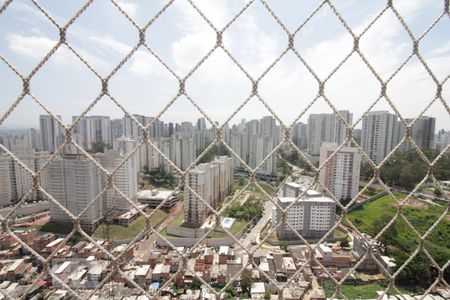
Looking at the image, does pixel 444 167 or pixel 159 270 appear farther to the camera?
pixel 444 167

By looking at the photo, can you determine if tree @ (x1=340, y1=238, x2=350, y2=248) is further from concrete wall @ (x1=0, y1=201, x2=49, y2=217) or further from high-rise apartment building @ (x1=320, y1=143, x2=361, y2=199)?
concrete wall @ (x1=0, y1=201, x2=49, y2=217)

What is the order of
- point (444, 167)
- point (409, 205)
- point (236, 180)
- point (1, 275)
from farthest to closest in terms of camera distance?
1. point (236, 180)
2. point (444, 167)
3. point (409, 205)
4. point (1, 275)

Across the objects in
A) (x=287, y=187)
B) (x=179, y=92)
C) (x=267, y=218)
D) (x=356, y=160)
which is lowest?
(x=267, y=218)

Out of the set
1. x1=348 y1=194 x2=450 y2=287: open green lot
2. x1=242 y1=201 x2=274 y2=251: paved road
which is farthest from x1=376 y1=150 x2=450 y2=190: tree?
x1=242 y1=201 x2=274 y2=251: paved road

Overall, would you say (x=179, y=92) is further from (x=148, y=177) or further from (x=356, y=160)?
(x=148, y=177)

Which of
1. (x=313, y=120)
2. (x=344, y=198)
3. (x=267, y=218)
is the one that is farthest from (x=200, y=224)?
(x=313, y=120)

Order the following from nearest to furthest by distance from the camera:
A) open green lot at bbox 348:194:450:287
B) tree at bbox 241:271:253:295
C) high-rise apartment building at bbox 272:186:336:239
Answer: tree at bbox 241:271:253:295 → open green lot at bbox 348:194:450:287 → high-rise apartment building at bbox 272:186:336:239
